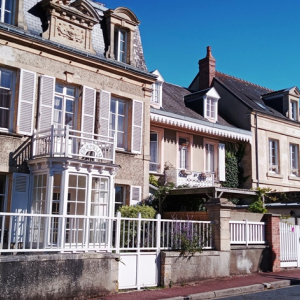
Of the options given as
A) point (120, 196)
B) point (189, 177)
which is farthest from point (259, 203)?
point (120, 196)

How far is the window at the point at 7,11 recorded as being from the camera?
44.7ft

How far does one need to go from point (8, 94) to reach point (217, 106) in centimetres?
1401

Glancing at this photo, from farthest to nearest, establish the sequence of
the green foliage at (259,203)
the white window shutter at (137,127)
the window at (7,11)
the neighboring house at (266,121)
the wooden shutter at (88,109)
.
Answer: the neighboring house at (266,121)
the green foliage at (259,203)
the white window shutter at (137,127)
the wooden shutter at (88,109)
the window at (7,11)

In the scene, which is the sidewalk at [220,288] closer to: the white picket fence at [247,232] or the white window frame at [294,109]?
the white picket fence at [247,232]

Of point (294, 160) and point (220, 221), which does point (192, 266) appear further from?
point (294, 160)

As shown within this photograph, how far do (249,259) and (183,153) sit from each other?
818 centimetres

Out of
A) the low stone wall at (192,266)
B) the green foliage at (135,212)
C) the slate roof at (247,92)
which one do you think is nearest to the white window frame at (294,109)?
the slate roof at (247,92)

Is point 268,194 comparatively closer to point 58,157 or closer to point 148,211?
point 148,211

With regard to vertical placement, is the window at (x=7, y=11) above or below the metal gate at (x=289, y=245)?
above

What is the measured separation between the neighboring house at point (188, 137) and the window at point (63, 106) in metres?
4.53

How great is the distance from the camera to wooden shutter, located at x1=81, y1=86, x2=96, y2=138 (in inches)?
585

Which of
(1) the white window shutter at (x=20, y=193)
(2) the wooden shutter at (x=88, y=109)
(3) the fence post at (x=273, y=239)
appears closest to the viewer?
(1) the white window shutter at (x=20, y=193)

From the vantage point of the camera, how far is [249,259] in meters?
14.1

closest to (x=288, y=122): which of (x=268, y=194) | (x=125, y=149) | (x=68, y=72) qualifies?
(x=268, y=194)
